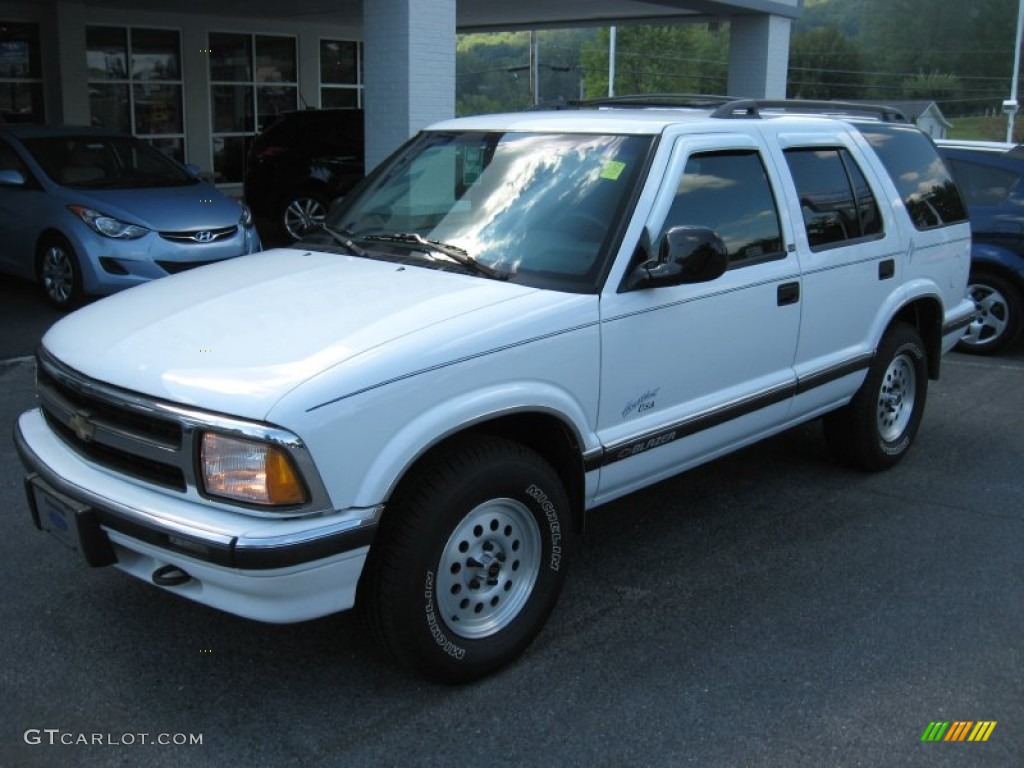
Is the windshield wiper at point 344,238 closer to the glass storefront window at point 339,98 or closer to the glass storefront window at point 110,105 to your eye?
the glass storefront window at point 110,105

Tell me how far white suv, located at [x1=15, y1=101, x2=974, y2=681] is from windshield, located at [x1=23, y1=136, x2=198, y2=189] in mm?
5838

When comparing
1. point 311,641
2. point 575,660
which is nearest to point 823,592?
point 575,660

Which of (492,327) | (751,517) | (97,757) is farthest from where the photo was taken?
(751,517)

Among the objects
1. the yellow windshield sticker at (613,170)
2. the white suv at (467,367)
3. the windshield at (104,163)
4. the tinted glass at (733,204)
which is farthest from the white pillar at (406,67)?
the yellow windshield sticker at (613,170)

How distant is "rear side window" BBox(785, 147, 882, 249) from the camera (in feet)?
16.4

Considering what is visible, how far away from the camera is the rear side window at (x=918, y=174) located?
18.8 ft

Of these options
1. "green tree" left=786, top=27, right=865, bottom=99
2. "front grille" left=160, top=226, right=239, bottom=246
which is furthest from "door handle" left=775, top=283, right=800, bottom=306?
"green tree" left=786, top=27, right=865, bottom=99

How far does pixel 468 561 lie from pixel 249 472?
0.85m

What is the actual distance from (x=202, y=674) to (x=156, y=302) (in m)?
1.39

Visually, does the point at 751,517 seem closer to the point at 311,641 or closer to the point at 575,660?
the point at 575,660

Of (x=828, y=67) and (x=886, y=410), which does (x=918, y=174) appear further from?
(x=828, y=67)

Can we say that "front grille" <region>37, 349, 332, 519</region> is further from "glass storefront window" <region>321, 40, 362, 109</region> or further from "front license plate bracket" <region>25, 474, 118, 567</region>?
"glass storefront window" <region>321, 40, 362, 109</region>

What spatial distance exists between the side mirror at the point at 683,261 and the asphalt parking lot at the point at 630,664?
4.28 ft

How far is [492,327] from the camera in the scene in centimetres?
353
